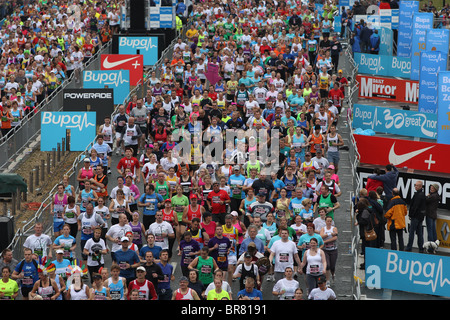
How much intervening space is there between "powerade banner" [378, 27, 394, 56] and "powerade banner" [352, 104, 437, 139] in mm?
12088

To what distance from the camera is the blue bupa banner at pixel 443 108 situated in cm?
2612

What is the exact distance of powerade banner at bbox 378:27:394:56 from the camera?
40000 millimetres

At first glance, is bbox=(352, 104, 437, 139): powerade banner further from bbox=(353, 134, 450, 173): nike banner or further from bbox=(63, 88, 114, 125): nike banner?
bbox=(63, 88, 114, 125): nike banner

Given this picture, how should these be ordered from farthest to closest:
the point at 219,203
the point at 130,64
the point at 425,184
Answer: the point at 130,64 → the point at 425,184 → the point at 219,203

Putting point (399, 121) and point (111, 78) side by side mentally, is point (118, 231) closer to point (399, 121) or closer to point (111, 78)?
point (399, 121)

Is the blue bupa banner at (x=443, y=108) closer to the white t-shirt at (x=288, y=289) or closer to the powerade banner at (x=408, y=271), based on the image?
the powerade banner at (x=408, y=271)

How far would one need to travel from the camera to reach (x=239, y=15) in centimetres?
4075

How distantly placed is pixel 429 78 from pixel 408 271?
15.1 meters

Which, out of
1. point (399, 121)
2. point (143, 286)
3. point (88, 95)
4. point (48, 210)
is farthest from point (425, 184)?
point (88, 95)

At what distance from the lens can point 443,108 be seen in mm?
26328

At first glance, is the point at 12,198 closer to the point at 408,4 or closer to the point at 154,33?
the point at 154,33
